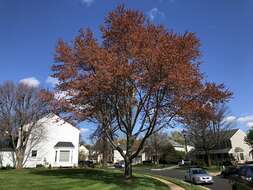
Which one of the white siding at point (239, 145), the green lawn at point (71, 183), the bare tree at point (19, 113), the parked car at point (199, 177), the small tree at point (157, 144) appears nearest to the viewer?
the green lawn at point (71, 183)

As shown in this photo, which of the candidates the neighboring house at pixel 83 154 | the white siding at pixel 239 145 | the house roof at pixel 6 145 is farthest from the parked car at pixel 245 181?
the neighboring house at pixel 83 154

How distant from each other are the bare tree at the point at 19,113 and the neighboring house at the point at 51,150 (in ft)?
6.94

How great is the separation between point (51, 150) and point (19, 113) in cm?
847

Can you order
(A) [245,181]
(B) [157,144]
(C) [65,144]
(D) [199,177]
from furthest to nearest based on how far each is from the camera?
(B) [157,144] → (C) [65,144] → (D) [199,177] → (A) [245,181]

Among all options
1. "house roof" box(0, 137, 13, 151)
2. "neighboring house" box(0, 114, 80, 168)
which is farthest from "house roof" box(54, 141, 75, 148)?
"house roof" box(0, 137, 13, 151)

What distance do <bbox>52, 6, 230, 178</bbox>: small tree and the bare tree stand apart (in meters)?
19.3

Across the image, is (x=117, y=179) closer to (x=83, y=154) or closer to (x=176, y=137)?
(x=176, y=137)

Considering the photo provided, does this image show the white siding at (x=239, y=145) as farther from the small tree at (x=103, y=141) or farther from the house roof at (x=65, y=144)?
the house roof at (x=65, y=144)

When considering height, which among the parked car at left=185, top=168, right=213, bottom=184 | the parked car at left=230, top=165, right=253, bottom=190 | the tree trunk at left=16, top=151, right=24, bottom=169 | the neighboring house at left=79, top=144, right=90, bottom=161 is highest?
the neighboring house at left=79, top=144, right=90, bottom=161

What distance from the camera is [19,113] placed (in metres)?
37.7

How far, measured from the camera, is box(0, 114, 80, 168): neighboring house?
4141 cm

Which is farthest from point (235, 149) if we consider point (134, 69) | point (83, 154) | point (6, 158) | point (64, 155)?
point (83, 154)

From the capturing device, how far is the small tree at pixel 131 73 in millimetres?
16969

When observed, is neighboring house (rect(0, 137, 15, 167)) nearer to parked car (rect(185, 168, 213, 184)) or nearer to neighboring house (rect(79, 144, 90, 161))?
parked car (rect(185, 168, 213, 184))
